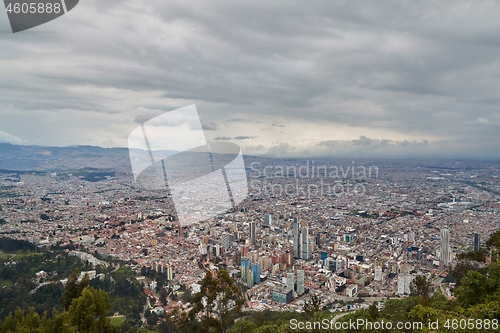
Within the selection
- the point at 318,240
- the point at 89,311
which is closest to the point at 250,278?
the point at 318,240

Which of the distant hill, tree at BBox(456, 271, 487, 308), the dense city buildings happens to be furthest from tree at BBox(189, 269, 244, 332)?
the distant hill

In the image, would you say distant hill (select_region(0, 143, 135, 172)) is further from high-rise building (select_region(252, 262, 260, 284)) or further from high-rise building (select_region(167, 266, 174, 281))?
high-rise building (select_region(252, 262, 260, 284))

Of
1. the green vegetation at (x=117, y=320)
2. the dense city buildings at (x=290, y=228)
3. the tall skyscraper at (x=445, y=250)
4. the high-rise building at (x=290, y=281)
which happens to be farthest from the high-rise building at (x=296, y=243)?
the green vegetation at (x=117, y=320)

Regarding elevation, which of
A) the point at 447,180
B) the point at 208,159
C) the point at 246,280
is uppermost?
the point at 208,159

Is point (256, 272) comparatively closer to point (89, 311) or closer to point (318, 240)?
point (318, 240)

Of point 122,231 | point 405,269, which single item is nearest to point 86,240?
point 122,231

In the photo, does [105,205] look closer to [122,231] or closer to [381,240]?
[122,231]
